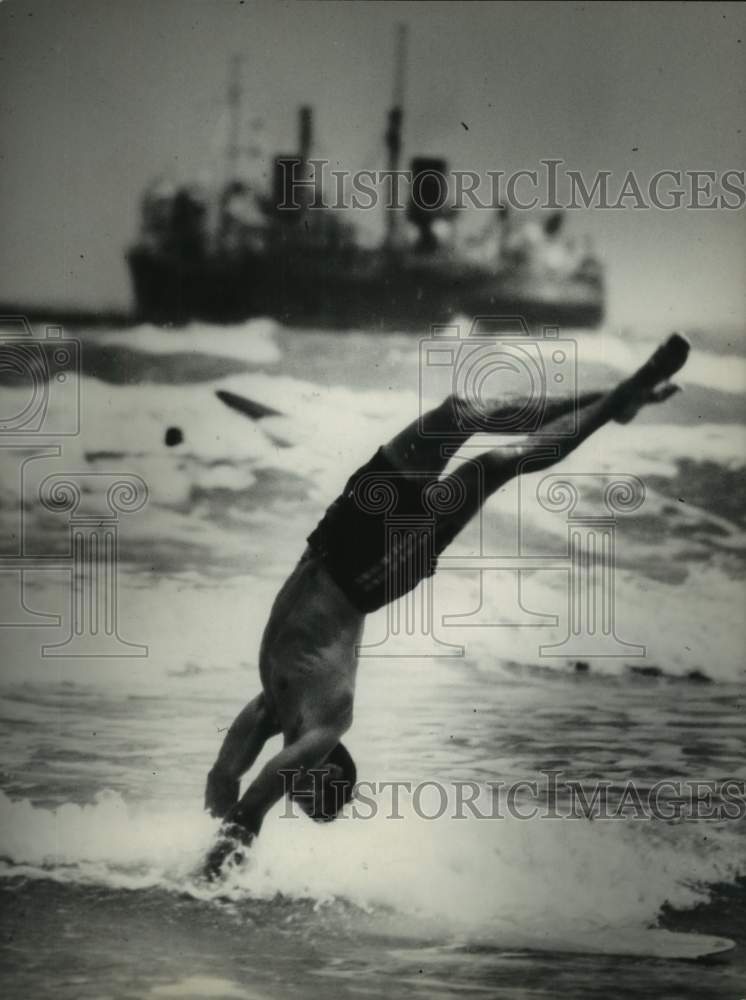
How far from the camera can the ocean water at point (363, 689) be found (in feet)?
8.54

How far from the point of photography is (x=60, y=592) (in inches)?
106

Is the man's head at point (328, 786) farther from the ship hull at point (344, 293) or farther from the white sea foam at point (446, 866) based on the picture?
the ship hull at point (344, 293)

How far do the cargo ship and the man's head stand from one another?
103 centimetres

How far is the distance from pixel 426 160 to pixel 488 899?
176cm

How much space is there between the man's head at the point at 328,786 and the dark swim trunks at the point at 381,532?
1.17ft

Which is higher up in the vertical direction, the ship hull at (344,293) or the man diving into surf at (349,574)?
the ship hull at (344,293)

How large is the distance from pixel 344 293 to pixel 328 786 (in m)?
1.17

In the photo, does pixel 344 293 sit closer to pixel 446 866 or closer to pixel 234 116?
pixel 234 116

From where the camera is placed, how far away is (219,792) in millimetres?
2645

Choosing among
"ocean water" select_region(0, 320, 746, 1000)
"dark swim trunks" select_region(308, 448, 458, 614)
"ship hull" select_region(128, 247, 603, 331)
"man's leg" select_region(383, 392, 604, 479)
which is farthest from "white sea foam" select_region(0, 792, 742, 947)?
"ship hull" select_region(128, 247, 603, 331)

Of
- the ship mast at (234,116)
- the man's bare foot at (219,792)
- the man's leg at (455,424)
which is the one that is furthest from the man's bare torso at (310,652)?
the ship mast at (234,116)

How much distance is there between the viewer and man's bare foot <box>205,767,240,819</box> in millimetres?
2641

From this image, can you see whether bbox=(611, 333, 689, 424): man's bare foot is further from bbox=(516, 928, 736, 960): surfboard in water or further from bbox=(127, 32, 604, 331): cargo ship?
bbox=(516, 928, 736, 960): surfboard in water

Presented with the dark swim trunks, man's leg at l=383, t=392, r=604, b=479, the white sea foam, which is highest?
man's leg at l=383, t=392, r=604, b=479
